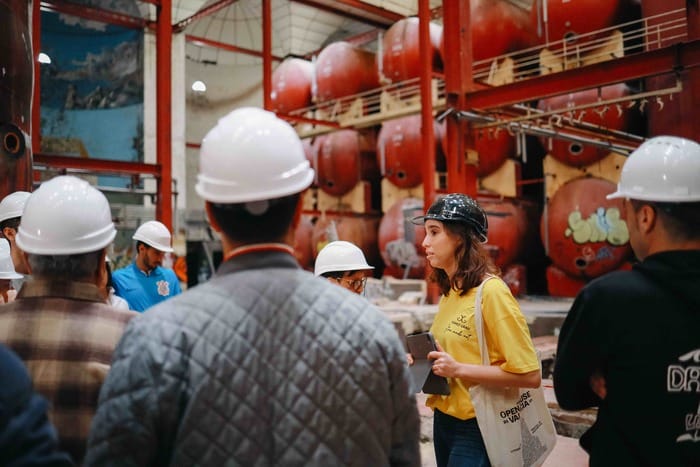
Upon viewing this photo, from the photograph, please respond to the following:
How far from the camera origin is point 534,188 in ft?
46.6

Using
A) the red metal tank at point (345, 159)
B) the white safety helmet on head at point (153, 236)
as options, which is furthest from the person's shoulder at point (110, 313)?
the red metal tank at point (345, 159)

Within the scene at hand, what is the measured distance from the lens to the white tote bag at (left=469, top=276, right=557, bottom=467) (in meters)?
2.28

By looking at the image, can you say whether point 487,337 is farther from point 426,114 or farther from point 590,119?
point 590,119

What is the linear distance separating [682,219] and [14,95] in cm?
481

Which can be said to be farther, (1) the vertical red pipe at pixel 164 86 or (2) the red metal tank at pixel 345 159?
(2) the red metal tank at pixel 345 159

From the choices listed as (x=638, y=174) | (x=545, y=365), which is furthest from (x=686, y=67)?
(x=638, y=174)

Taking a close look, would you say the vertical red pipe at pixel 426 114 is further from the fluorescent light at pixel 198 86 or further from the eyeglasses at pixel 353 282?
the fluorescent light at pixel 198 86

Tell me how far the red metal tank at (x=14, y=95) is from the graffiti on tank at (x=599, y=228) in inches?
368

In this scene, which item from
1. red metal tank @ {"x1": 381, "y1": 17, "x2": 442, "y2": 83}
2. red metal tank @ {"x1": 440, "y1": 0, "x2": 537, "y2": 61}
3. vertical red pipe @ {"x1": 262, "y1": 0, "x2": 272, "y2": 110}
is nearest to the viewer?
red metal tank @ {"x1": 440, "y1": 0, "x2": 537, "y2": 61}

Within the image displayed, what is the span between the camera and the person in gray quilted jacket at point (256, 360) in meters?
1.14

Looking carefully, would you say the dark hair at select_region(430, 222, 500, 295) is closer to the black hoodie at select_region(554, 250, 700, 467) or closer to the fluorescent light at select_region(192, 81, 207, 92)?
the black hoodie at select_region(554, 250, 700, 467)

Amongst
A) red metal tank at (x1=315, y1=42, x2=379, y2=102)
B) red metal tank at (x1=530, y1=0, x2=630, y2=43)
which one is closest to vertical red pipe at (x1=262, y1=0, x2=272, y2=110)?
red metal tank at (x1=315, y1=42, x2=379, y2=102)

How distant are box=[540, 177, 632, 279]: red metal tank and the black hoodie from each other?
31.9ft

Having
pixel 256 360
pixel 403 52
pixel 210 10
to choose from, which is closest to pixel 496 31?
pixel 403 52
